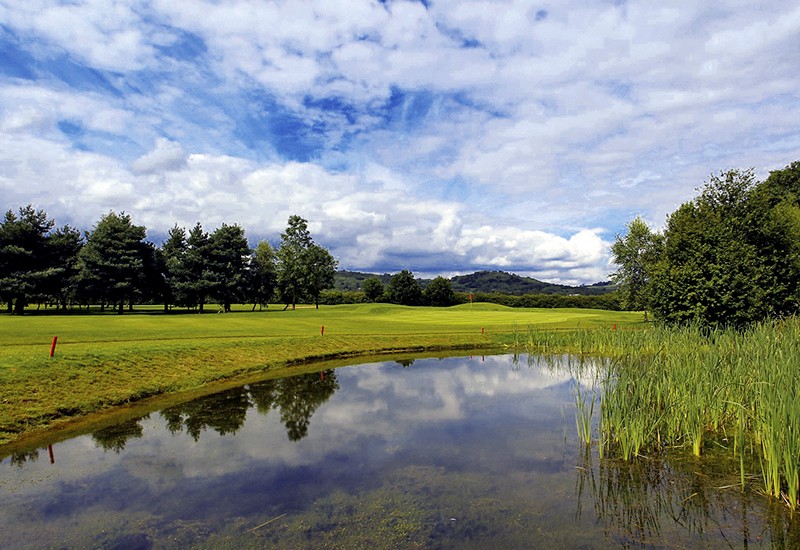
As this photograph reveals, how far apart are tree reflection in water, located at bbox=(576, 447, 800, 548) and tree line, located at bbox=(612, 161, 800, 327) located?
17747mm

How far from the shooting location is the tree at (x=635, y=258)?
45.9m

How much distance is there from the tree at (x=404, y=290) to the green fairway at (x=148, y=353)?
199ft

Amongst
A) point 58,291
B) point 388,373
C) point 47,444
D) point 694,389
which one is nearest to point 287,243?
point 58,291

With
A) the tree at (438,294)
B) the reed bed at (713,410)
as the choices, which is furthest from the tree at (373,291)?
the reed bed at (713,410)

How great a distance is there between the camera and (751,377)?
10.5 m

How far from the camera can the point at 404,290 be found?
98.9m

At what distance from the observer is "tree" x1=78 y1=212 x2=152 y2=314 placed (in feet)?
173

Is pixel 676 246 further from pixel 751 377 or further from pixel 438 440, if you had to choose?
pixel 438 440

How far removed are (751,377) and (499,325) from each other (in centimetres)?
2966

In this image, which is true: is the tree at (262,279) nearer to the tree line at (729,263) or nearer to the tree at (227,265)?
the tree at (227,265)

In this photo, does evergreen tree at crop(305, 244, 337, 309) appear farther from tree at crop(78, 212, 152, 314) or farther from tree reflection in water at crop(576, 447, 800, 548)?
tree reflection in water at crop(576, 447, 800, 548)

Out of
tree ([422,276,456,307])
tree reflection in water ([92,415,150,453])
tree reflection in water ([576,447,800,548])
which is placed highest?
tree ([422,276,456,307])

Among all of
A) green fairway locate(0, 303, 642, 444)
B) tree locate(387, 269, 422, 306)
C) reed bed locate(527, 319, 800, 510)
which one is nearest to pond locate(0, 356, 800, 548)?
reed bed locate(527, 319, 800, 510)

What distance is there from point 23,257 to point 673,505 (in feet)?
210
